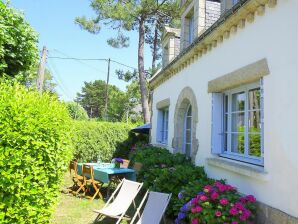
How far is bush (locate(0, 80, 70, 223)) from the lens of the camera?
152 inches

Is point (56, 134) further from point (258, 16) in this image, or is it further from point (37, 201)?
point (258, 16)

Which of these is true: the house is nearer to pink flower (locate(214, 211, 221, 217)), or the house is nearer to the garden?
the garden

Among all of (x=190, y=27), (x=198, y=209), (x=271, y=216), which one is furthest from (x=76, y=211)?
(x=190, y=27)

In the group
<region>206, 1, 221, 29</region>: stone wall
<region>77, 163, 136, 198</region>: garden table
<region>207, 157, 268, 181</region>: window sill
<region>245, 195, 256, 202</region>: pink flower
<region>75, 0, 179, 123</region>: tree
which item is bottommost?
<region>77, 163, 136, 198</region>: garden table

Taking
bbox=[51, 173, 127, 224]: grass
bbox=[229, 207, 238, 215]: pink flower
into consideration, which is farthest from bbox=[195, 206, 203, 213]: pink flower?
bbox=[51, 173, 127, 224]: grass

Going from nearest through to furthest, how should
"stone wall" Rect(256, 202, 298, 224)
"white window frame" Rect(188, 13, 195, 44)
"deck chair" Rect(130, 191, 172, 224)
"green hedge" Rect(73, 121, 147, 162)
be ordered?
"stone wall" Rect(256, 202, 298, 224)
"deck chair" Rect(130, 191, 172, 224)
"white window frame" Rect(188, 13, 195, 44)
"green hedge" Rect(73, 121, 147, 162)

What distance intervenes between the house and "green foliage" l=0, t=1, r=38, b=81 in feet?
13.1

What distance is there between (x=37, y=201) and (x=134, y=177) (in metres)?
4.32

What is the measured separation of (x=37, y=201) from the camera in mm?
4324

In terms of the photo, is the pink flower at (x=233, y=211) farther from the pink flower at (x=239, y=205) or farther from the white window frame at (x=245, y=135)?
the white window frame at (x=245, y=135)

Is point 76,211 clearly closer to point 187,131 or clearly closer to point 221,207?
point 187,131

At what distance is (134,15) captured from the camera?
1798 cm

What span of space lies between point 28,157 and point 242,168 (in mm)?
3196

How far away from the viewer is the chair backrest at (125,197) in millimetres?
5836
